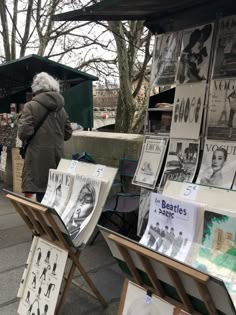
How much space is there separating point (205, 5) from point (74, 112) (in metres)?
3.85

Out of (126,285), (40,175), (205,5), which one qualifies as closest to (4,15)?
(40,175)

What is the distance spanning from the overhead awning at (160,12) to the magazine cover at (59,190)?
1.32 m

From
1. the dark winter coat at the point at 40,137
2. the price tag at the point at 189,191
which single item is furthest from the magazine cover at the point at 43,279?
the dark winter coat at the point at 40,137

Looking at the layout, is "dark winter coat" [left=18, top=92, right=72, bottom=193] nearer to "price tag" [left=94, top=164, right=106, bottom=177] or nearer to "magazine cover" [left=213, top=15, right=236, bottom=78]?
"price tag" [left=94, top=164, right=106, bottom=177]

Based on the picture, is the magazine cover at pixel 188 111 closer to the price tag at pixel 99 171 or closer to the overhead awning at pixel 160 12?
the overhead awning at pixel 160 12

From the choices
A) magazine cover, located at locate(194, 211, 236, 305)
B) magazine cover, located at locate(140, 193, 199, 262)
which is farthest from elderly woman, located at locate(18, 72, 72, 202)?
magazine cover, located at locate(194, 211, 236, 305)

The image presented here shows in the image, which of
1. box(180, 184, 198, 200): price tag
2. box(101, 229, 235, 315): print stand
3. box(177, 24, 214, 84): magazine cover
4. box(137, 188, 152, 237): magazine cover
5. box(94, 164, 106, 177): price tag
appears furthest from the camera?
box(137, 188, 152, 237): magazine cover

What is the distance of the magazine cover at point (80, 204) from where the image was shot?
2.61 m

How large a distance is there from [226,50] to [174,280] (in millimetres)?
1919

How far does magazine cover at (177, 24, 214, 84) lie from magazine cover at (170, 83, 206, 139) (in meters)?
0.08

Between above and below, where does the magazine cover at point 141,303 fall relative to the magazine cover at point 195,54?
below

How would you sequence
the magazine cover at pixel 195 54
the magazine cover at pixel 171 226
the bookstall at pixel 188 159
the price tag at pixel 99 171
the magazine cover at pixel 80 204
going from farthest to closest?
the magazine cover at pixel 195 54, the price tag at pixel 99 171, the magazine cover at pixel 80 204, the magazine cover at pixel 171 226, the bookstall at pixel 188 159

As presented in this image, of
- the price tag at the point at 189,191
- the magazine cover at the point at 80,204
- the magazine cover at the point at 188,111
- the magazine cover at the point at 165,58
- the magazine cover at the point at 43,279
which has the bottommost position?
the magazine cover at the point at 43,279

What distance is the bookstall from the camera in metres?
→ 1.77
